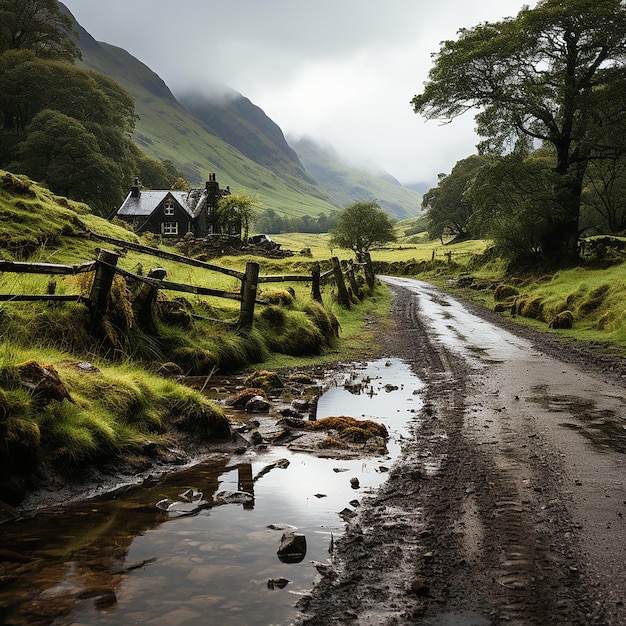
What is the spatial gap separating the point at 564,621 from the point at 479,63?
30475 mm

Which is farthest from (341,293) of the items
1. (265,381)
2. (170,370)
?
(170,370)

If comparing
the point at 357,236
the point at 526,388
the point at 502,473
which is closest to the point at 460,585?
the point at 502,473

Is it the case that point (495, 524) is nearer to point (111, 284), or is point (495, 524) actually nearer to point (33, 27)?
point (111, 284)

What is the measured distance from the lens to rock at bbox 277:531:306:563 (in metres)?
3.52

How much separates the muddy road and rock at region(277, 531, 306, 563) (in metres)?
0.26

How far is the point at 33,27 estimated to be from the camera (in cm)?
6425

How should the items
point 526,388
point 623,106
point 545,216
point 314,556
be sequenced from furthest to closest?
point 545,216 → point 623,106 → point 526,388 → point 314,556

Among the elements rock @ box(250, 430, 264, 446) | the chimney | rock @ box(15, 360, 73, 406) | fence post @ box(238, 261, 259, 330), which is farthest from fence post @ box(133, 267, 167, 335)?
the chimney

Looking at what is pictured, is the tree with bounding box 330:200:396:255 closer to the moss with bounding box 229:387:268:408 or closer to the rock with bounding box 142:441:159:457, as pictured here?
the moss with bounding box 229:387:268:408

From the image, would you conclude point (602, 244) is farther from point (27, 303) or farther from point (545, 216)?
point (27, 303)

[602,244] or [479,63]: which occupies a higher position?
[479,63]

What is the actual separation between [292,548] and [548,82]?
30019 millimetres

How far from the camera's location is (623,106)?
2595cm

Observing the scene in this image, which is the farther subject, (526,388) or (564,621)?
(526,388)
